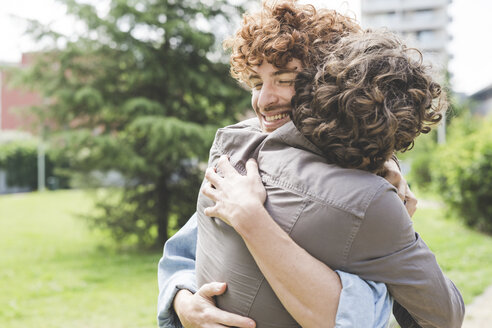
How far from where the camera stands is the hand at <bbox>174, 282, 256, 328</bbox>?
1443mm

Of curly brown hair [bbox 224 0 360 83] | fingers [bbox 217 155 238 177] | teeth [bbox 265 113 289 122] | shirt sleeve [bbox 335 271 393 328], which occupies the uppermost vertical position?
curly brown hair [bbox 224 0 360 83]

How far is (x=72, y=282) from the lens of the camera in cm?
689

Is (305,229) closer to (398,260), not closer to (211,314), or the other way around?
(398,260)

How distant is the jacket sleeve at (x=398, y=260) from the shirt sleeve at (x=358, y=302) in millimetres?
31

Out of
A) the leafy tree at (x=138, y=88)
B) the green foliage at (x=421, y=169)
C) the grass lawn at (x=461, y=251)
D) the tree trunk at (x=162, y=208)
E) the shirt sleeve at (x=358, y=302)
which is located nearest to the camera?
the shirt sleeve at (x=358, y=302)

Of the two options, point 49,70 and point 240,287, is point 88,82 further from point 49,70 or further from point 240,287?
point 240,287

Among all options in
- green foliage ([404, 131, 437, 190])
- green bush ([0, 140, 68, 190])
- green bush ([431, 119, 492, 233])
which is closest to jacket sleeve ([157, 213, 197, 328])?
green bush ([431, 119, 492, 233])

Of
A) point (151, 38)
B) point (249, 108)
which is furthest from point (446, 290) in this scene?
point (151, 38)

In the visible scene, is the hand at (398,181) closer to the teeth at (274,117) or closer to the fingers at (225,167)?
the teeth at (274,117)

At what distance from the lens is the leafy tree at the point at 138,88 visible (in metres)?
7.43

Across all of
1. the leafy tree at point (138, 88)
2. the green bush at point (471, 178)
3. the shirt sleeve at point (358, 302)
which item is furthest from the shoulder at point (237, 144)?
the green bush at point (471, 178)

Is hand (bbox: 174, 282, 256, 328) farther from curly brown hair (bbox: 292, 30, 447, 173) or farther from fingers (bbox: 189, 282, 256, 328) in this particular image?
curly brown hair (bbox: 292, 30, 447, 173)

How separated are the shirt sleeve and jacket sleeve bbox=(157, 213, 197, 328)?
0.64 m

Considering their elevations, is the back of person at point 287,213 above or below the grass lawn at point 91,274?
above
